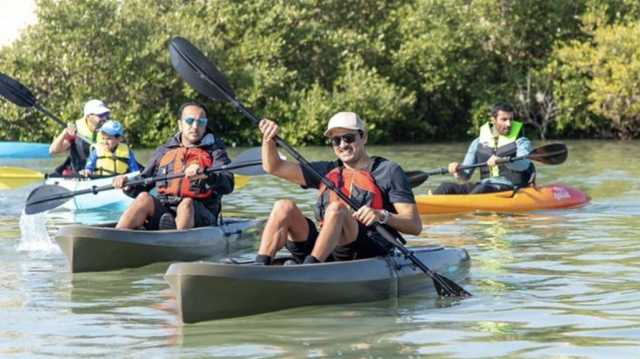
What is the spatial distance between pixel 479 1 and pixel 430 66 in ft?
5.87

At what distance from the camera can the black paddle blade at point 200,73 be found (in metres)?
7.90

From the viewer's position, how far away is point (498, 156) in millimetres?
11914

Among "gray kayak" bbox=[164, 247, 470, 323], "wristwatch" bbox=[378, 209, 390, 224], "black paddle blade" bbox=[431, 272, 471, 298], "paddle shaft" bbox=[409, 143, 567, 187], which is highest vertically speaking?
"wristwatch" bbox=[378, 209, 390, 224]

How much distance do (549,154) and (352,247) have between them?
5.36m

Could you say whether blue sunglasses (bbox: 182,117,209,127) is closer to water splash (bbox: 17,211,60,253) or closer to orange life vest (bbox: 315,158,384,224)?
water splash (bbox: 17,211,60,253)

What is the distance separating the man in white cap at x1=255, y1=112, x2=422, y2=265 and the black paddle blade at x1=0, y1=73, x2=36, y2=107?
14.1 ft

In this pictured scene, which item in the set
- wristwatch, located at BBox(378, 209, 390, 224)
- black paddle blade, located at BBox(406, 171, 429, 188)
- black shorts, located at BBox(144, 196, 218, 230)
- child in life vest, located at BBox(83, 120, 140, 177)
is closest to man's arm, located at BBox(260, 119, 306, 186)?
wristwatch, located at BBox(378, 209, 390, 224)

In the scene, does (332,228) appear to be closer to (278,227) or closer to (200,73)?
(278,227)

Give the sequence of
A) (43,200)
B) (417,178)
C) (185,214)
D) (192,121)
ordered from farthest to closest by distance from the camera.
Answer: (417,178) → (43,200) → (192,121) → (185,214)

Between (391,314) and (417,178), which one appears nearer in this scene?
(391,314)

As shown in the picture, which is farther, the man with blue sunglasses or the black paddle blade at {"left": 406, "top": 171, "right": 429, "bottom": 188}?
the black paddle blade at {"left": 406, "top": 171, "right": 429, "bottom": 188}

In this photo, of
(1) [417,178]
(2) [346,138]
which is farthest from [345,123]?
(1) [417,178]

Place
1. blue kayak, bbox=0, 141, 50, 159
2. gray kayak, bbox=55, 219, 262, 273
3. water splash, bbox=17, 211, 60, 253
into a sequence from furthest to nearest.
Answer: blue kayak, bbox=0, 141, 50, 159 < water splash, bbox=17, 211, 60, 253 < gray kayak, bbox=55, 219, 262, 273

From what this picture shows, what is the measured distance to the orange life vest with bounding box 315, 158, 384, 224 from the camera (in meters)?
6.95
